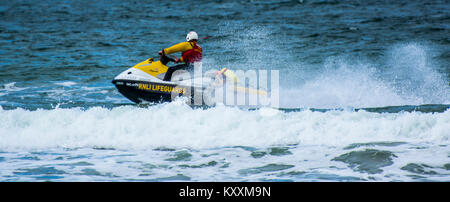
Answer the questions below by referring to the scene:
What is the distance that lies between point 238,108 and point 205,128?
1152mm

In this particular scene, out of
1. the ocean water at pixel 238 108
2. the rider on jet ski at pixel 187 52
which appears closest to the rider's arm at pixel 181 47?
the rider on jet ski at pixel 187 52

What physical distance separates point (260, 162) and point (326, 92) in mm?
5498

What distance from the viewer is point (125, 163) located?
7.60 m

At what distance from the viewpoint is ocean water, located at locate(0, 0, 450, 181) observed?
7.40 meters

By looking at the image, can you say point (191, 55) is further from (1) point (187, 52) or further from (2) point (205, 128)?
(2) point (205, 128)

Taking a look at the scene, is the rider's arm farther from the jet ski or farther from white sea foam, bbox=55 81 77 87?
white sea foam, bbox=55 81 77 87

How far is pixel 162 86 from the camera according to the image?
11367 millimetres

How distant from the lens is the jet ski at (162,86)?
1113 cm

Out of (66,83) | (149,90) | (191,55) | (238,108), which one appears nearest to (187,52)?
(191,55)

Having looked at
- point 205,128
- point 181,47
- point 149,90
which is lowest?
point 205,128

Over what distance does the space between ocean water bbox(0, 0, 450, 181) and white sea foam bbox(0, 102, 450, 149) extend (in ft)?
0.09

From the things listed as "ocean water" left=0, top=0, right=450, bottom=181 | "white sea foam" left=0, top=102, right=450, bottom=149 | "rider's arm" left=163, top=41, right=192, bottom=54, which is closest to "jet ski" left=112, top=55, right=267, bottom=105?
"rider's arm" left=163, top=41, right=192, bottom=54
